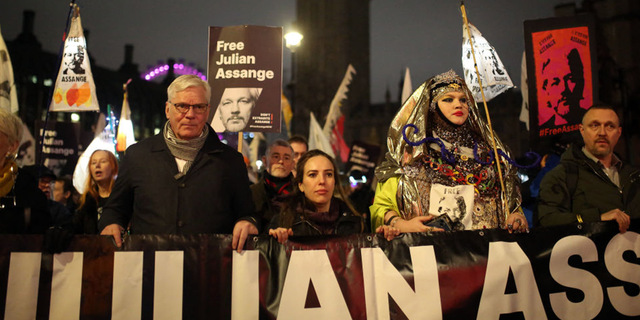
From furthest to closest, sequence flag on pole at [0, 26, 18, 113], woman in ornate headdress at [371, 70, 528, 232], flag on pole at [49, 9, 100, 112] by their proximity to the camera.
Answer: flag on pole at [49, 9, 100, 112]
flag on pole at [0, 26, 18, 113]
woman in ornate headdress at [371, 70, 528, 232]

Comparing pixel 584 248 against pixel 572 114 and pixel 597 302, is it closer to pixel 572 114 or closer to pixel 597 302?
pixel 597 302

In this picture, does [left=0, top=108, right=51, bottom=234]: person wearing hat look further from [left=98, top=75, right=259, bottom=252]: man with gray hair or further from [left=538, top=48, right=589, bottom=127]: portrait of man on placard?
[left=538, top=48, right=589, bottom=127]: portrait of man on placard

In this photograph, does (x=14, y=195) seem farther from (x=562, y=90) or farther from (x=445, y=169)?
(x=562, y=90)

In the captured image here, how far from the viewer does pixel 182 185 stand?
2.80m

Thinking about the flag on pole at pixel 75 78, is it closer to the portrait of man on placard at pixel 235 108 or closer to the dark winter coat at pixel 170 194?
the portrait of man on placard at pixel 235 108

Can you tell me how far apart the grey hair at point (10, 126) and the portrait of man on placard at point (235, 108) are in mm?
1937

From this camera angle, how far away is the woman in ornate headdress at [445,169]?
325cm

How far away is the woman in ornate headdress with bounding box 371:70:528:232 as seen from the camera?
325 cm

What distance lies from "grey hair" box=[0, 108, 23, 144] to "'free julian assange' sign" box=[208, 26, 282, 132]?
194 centimetres

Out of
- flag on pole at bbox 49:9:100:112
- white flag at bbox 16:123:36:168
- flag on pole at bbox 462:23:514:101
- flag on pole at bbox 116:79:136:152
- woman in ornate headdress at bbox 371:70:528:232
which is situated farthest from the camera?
white flag at bbox 16:123:36:168

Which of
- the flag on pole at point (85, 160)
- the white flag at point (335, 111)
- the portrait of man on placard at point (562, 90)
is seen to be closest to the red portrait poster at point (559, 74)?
the portrait of man on placard at point (562, 90)

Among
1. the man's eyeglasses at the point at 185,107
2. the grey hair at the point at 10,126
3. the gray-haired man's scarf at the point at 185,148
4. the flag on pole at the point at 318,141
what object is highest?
the flag on pole at the point at 318,141

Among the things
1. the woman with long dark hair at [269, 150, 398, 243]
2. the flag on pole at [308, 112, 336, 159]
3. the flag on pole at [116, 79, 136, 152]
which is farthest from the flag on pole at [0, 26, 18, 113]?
the flag on pole at [308, 112, 336, 159]

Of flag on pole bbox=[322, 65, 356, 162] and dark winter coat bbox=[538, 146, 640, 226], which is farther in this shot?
flag on pole bbox=[322, 65, 356, 162]
